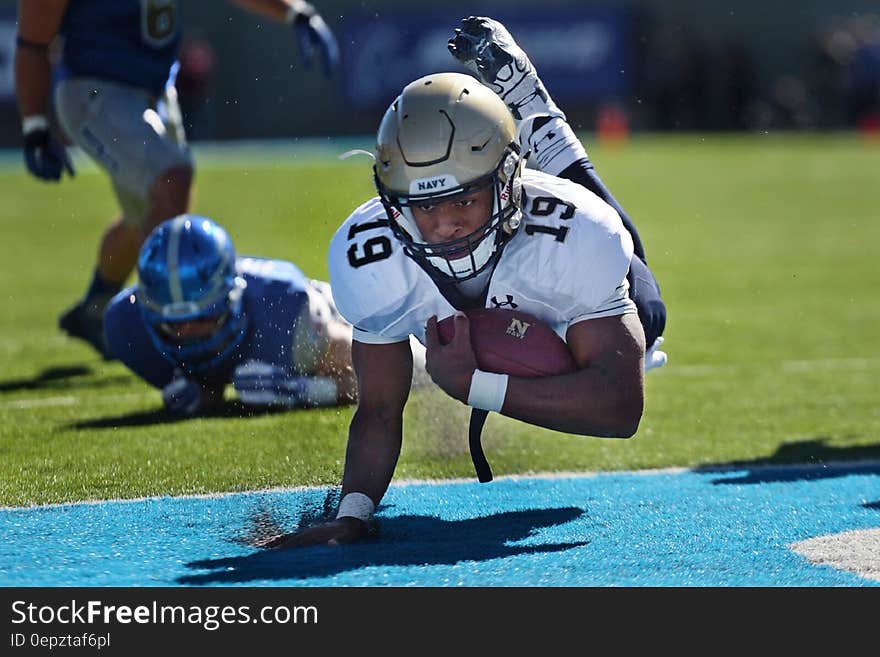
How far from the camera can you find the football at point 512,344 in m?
3.78

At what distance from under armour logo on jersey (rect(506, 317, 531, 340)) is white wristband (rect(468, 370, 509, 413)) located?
155 mm

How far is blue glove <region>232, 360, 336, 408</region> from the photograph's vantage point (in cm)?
561

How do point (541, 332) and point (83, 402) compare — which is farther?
point (83, 402)

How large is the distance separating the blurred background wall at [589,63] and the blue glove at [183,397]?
19.8 metres

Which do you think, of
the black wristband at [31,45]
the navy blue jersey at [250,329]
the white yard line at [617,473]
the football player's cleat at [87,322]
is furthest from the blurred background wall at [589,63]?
the white yard line at [617,473]

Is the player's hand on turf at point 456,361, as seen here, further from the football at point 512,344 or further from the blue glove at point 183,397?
the blue glove at point 183,397

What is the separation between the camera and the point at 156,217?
6.40 m

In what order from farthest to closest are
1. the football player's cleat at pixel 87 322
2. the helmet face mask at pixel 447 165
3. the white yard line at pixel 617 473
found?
the football player's cleat at pixel 87 322 → the white yard line at pixel 617 473 → the helmet face mask at pixel 447 165

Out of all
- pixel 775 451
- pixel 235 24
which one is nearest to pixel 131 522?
pixel 775 451

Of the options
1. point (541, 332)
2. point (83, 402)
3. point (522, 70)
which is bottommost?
point (83, 402)

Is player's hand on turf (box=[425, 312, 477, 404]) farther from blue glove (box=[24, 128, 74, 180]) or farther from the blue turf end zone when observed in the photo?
blue glove (box=[24, 128, 74, 180])

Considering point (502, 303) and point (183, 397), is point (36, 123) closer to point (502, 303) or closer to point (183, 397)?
point (183, 397)

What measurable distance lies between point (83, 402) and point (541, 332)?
282 cm
